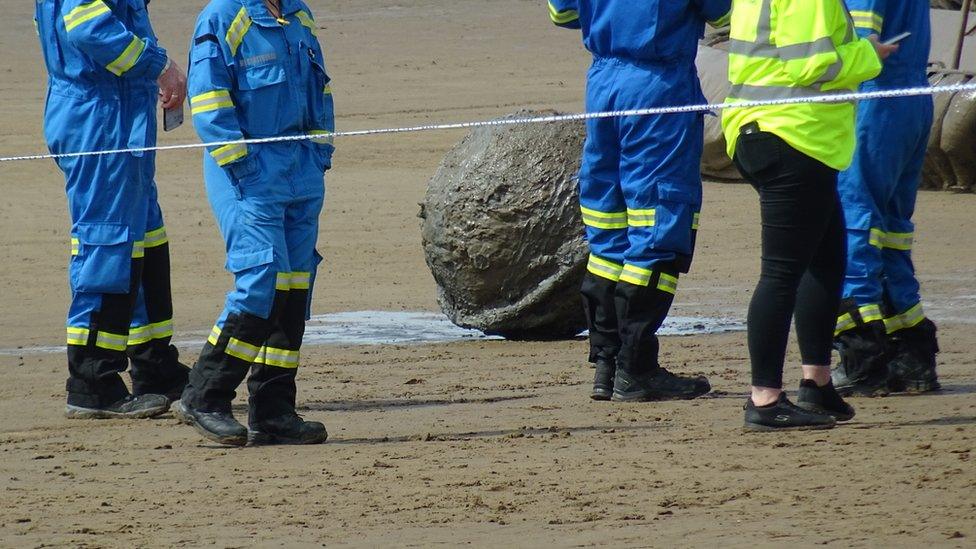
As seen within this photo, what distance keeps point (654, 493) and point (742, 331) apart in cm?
372

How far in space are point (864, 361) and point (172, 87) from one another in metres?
3.05

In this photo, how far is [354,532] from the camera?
201 inches

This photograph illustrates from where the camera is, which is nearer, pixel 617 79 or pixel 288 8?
pixel 288 8

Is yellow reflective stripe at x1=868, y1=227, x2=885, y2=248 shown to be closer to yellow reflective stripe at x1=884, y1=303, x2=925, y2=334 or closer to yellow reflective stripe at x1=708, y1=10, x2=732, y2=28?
yellow reflective stripe at x1=884, y1=303, x2=925, y2=334

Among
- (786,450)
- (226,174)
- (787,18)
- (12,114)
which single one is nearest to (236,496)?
(226,174)

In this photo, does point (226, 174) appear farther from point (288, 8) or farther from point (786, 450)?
point (786, 450)

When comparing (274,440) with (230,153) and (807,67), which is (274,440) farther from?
(807,67)

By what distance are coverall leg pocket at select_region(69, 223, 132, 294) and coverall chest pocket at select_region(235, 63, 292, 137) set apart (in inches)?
41.3

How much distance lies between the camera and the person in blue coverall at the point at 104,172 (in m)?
7.12

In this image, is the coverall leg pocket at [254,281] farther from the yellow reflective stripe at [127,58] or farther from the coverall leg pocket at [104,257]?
the yellow reflective stripe at [127,58]

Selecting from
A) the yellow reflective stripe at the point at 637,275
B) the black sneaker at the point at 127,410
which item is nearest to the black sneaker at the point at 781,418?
the yellow reflective stripe at the point at 637,275

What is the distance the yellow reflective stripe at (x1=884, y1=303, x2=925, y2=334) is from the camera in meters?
7.09

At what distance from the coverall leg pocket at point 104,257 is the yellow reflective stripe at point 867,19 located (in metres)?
3.03

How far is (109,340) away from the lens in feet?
23.8
